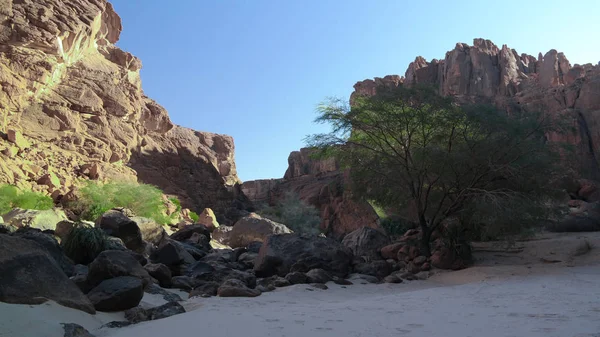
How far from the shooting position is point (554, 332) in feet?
11.4

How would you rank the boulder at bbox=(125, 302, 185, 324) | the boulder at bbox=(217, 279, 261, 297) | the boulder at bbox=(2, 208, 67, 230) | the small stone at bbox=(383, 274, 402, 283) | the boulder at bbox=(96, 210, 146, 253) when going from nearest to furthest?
1. the boulder at bbox=(125, 302, 185, 324)
2. the boulder at bbox=(217, 279, 261, 297)
3. the small stone at bbox=(383, 274, 402, 283)
4. the boulder at bbox=(96, 210, 146, 253)
5. the boulder at bbox=(2, 208, 67, 230)

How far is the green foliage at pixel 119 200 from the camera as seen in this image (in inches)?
798

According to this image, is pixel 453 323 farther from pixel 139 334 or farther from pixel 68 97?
pixel 68 97

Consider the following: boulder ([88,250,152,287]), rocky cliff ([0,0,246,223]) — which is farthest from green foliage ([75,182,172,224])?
boulder ([88,250,152,287])

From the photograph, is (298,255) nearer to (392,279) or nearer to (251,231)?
(392,279)

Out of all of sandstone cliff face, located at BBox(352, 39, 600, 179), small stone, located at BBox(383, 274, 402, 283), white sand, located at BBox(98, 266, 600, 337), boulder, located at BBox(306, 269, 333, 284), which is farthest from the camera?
sandstone cliff face, located at BBox(352, 39, 600, 179)

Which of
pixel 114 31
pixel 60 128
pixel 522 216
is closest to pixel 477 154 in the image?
pixel 522 216

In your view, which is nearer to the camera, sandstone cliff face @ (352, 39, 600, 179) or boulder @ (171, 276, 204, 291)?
boulder @ (171, 276, 204, 291)

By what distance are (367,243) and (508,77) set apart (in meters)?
48.2

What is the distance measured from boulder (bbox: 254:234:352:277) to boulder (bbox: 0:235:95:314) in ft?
18.4

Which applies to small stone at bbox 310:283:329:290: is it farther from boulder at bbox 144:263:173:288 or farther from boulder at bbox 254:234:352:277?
boulder at bbox 144:263:173:288

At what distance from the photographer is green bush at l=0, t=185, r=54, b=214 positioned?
16.4m

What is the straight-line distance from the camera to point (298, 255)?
10555mm

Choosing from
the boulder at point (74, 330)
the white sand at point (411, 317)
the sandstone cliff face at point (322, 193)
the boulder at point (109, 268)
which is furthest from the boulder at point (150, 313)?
the sandstone cliff face at point (322, 193)
